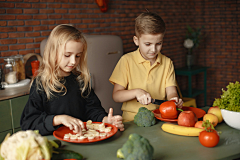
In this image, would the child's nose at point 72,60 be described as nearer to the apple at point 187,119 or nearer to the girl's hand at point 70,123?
the girl's hand at point 70,123

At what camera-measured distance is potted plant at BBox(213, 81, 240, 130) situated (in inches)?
52.4

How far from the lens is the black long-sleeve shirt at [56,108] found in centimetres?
140

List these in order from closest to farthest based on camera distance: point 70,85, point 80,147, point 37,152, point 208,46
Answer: point 37,152 < point 80,147 < point 70,85 < point 208,46

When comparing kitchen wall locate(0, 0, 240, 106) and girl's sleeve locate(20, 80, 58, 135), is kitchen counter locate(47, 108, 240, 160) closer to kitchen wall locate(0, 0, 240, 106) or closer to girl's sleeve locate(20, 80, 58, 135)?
girl's sleeve locate(20, 80, 58, 135)

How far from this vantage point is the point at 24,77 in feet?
9.10

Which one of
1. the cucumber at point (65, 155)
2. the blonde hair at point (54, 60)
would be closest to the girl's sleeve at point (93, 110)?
the blonde hair at point (54, 60)

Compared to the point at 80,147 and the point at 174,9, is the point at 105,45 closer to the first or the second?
the point at 80,147

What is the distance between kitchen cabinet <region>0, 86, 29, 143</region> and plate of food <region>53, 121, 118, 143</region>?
43.6 inches

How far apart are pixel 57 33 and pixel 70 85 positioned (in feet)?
1.16

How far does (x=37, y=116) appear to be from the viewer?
4.74 ft

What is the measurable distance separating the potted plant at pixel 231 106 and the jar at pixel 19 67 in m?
2.08

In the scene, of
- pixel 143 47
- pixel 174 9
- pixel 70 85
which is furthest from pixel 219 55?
pixel 70 85

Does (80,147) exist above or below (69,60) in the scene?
below

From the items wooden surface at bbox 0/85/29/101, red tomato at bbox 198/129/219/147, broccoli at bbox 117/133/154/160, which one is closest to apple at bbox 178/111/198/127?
red tomato at bbox 198/129/219/147
